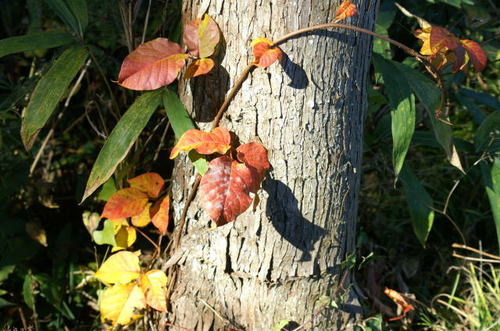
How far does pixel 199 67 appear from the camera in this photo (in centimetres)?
110

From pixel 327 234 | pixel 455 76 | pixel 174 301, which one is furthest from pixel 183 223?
pixel 455 76

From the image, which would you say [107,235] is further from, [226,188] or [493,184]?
[493,184]

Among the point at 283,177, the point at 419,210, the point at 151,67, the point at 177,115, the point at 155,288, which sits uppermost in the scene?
the point at 151,67

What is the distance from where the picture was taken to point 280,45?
1.09 meters

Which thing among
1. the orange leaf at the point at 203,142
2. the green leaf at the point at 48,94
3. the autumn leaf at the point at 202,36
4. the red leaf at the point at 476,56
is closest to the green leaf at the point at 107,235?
the green leaf at the point at 48,94

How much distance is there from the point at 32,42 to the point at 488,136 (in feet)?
4.30

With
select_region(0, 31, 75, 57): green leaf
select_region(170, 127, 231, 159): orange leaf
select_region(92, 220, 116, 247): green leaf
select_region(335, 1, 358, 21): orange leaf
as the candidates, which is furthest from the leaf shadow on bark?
select_region(0, 31, 75, 57): green leaf

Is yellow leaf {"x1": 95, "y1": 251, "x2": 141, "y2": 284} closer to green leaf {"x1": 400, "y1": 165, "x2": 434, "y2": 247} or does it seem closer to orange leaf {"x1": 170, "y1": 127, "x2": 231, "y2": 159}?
orange leaf {"x1": 170, "y1": 127, "x2": 231, "y2": 159}

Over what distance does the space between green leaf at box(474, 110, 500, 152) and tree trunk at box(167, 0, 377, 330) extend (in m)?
0.54

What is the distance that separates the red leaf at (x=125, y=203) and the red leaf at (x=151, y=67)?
35 cm

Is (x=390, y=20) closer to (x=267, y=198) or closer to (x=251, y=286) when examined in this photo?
(x=267, y=198)

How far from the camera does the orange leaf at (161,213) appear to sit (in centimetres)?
137

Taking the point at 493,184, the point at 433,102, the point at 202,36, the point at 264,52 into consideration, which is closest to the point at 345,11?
the point at 264,52

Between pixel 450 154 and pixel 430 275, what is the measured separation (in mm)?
689
